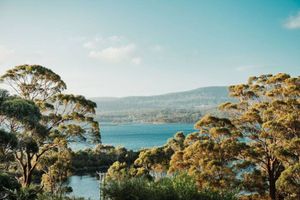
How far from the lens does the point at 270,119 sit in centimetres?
2106

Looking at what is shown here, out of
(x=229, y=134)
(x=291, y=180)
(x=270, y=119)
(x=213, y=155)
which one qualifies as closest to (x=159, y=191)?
(x=213, y=155)

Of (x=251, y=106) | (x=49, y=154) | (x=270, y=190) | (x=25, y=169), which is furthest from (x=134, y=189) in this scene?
(x=49, y=154)

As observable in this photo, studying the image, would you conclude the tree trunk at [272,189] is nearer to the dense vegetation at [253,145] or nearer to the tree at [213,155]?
the dense vegetation at [253,145]

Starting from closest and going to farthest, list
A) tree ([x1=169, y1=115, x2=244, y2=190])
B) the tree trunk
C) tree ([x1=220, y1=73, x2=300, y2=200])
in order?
tree ([x1=169, y1=115, x2=244, y2=190])
tree ([x1=220, y1=73, x2=300, y2=200])
the tree trunk

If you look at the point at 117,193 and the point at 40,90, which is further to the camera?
the point at 40,90

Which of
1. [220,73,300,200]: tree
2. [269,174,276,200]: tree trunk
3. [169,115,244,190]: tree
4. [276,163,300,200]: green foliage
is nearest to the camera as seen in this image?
[276,163,300,200]: green foliage

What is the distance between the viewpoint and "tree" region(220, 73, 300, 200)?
61.7ft

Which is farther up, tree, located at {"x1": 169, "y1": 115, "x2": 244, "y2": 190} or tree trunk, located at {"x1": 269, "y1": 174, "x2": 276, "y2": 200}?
tree, located at {"x1": 169, "y1": 115, "x2": 244, "y2": 190}

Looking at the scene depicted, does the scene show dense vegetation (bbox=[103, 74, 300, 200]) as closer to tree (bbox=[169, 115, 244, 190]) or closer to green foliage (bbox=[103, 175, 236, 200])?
tree (bbox=[169, 115, 244, 190])

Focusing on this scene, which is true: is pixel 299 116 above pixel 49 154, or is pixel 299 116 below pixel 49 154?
above

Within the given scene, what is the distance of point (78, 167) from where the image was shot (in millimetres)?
66438

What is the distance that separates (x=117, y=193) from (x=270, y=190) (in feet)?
43.5

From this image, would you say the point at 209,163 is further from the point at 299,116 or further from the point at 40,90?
the point at 40,90

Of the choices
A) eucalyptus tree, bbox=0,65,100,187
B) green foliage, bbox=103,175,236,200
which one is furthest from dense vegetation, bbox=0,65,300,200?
green foliage, bbox=103,175,236,200
